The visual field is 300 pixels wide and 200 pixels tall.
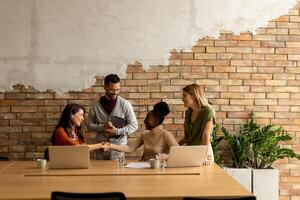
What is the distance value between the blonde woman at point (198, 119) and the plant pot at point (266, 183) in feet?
4.50

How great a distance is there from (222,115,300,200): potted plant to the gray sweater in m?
1.27

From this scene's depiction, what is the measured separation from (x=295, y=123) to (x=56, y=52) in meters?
3.16

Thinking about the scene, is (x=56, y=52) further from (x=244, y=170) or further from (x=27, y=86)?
(x=244, y=170)

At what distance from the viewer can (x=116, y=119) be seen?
5812 millimetres

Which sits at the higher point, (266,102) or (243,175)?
(266,102)

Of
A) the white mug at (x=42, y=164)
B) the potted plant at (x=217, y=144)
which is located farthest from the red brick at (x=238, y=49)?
the white mug at (x=42, y=164)

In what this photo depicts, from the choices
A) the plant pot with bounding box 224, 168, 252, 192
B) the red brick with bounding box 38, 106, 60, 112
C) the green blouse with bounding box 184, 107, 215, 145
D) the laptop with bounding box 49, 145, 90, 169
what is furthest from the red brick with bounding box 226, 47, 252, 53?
the laptop with bounding box 49, 145, 90, 169

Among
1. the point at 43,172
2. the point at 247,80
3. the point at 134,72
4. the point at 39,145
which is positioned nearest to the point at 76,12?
the point at 134,72

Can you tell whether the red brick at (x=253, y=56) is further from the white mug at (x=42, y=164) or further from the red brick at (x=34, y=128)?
the white mug at (x=42, y=164)

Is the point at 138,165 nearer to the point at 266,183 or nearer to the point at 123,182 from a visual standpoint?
the point at 123,182

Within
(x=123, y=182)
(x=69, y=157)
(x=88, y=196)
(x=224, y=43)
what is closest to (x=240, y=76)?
(x=224, y=43)

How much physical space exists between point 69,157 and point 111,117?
1.54 m

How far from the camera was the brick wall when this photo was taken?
21.4 ft

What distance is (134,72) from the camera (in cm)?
653
